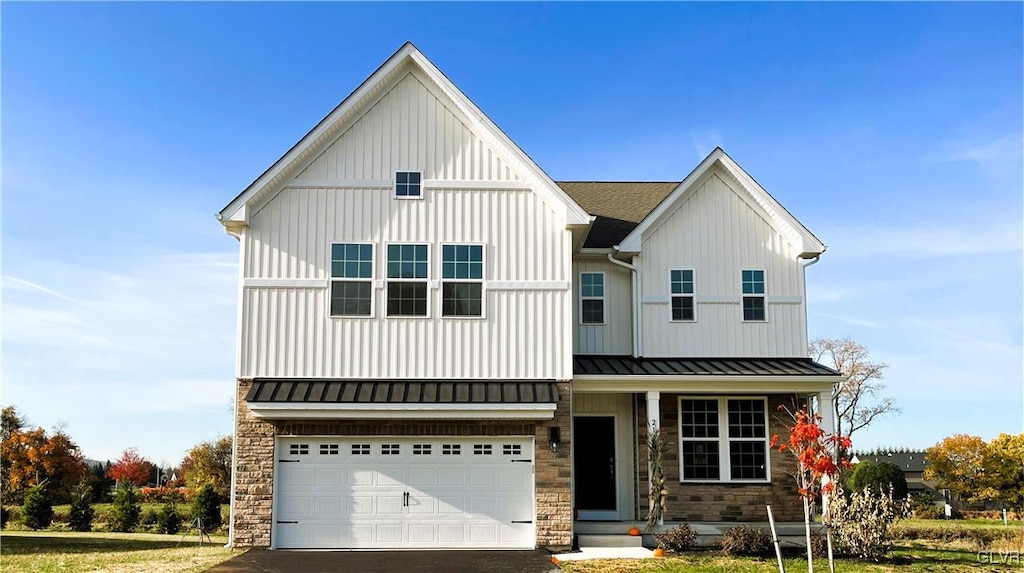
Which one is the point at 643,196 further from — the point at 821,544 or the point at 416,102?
the point at 821,544

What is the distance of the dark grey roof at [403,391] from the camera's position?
1532cm

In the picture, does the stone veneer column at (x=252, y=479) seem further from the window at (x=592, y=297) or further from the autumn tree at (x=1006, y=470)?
the autumn tree at (x=1006, y=470)

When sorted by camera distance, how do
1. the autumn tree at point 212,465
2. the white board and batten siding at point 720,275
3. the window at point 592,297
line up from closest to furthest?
1. the white board and batten siding at point 720,275
2. the window at point 592,297
3. the autumn tree at point 212,465

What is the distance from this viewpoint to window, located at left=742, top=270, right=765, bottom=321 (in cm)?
1834

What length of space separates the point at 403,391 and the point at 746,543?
660 centimetres

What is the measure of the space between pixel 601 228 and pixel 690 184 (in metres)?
2.42

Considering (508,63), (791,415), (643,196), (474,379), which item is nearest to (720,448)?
(791,415)

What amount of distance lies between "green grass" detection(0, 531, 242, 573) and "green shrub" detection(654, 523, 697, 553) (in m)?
7.45

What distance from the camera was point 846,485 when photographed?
922 inches

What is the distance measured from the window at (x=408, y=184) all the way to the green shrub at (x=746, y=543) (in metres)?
8.46

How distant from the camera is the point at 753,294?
18.4m

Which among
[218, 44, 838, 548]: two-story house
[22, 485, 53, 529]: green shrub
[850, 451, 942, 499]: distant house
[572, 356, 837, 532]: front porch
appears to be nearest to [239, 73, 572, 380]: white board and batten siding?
[218, 44, 838, 548]: two-story house

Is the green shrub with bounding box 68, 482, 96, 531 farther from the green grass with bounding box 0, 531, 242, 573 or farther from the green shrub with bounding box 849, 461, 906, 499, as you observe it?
the green shrub with bounding box 849, 461, 906, 499

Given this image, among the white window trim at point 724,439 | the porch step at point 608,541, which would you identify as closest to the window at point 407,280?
the porch step at point 608,541
